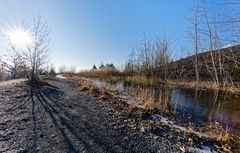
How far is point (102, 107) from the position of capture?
733 cm

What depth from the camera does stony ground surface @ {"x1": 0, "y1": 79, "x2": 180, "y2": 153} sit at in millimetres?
3965

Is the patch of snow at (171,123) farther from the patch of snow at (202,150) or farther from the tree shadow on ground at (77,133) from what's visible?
the tree shadow on ground at (77,133)

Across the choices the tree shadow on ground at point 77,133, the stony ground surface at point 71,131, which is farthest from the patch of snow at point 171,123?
the tree shadow on ground at point 77,133

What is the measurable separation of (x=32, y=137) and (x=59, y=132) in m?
0.54

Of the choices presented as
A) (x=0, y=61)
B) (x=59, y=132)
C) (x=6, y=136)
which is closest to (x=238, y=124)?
(x=59, y=132)

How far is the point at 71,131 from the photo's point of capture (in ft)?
15.3

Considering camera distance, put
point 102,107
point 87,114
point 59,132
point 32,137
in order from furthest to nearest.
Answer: point 102,107, point 87,114, point 59,132, point 32,137

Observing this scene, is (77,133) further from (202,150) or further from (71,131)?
(202,150)

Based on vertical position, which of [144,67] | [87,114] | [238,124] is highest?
[144,67]

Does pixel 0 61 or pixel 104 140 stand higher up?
pixel 0 61

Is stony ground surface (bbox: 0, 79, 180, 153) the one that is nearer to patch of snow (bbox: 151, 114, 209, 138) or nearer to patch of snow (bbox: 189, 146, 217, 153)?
patch of snow (bbox: 189, 146, 217, 153)

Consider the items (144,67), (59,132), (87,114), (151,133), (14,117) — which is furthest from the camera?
(144,67)

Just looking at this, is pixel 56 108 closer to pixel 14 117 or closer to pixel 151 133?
pixel 14 117

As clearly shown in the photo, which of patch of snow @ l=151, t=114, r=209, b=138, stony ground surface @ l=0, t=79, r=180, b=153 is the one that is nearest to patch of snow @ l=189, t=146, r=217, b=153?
stony ground surface @ l=0, t=79, r=180, b=153
